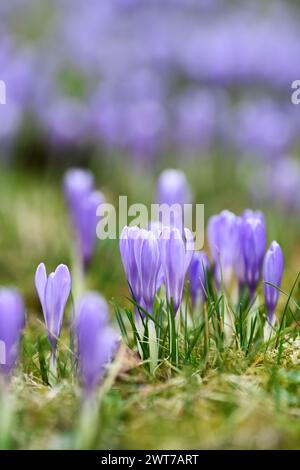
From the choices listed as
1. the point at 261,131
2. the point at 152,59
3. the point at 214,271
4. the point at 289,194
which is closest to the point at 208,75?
the point at 152,59

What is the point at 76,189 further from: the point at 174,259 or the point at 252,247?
the point at 174,259

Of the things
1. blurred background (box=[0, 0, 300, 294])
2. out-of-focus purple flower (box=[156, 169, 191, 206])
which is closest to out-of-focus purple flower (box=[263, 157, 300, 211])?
blurred background (box=[0, 0, 300, 294])

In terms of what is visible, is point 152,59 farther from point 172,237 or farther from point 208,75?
point 172,237

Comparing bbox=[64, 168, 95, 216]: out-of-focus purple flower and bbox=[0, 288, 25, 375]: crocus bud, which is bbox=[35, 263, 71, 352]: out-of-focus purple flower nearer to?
bbox=[0, 288, 25, 375]: crocus bud

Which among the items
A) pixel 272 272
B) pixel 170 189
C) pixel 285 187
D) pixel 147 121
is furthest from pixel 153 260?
pixel 147 121

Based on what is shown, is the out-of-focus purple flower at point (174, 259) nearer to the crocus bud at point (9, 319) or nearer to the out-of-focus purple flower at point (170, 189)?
the crocus bud at point (9, 319)

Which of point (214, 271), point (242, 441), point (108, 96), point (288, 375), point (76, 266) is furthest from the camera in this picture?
point (108, 96)
